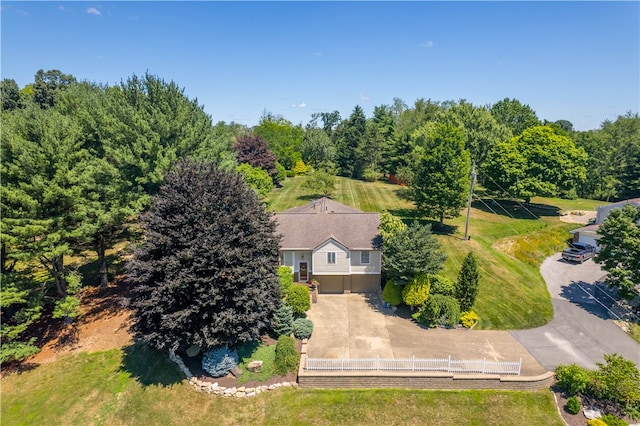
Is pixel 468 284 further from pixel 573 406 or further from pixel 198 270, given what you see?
pixel 198 270

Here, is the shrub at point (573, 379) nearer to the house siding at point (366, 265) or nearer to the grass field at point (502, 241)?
the grass field at point (502, 241)

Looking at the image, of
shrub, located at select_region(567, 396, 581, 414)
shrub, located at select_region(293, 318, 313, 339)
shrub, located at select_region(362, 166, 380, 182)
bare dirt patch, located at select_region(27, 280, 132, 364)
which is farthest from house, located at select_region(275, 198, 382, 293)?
shrub, located at select_region(362, 166, 380, 182)

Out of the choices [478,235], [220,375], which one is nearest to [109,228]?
[220,375]

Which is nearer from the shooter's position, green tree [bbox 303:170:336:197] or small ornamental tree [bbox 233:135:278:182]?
green tree [bbox 303:170:336:197]

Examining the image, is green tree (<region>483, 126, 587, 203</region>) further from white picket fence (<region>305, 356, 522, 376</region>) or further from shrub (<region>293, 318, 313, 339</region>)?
shrub (<region>293, 318, 313, 339</region>)

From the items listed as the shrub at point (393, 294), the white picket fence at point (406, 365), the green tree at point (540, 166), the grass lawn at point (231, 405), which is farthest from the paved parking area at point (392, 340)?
the green tree at point (540, 166)

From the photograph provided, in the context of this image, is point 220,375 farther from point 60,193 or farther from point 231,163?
point 231,163
